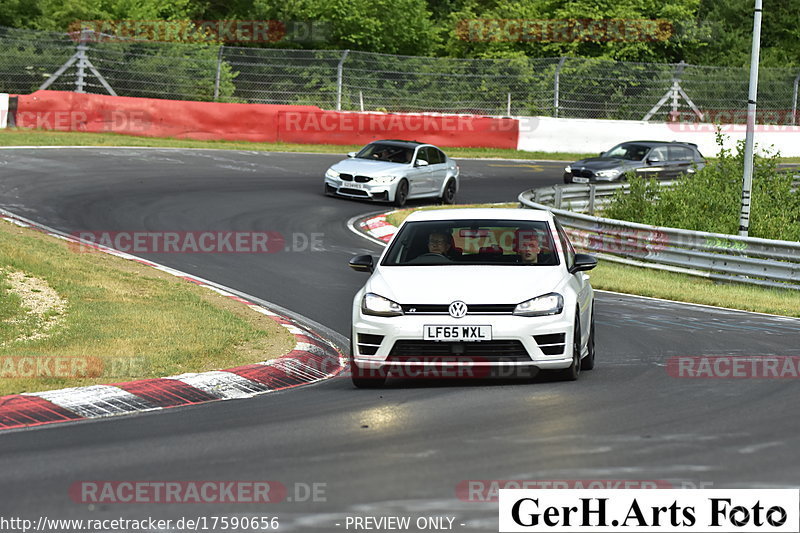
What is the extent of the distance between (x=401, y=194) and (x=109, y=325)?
15046 millimetres

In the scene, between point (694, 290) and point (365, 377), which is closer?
point (365, 377)

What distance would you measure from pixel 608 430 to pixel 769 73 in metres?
36.1

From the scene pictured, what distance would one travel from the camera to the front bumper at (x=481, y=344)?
9148mm

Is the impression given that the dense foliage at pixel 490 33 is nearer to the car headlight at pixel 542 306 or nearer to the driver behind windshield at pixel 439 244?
the driver behind windshield at pixel 439 244

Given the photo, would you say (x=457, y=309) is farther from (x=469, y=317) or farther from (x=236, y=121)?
(x=236, y=121)

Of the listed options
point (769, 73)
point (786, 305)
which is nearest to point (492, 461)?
point (786, 305)

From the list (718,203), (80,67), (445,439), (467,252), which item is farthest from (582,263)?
(80,67)

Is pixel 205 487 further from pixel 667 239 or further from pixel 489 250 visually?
pixel 667 239

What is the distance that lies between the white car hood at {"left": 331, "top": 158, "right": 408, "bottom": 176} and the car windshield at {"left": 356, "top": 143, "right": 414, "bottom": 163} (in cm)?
30

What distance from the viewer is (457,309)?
9.18 metres

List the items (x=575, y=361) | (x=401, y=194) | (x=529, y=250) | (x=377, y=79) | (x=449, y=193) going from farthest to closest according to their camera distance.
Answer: (x=377, y=79) < (x=449, y=193) < (x=401, y=194) < (x=529, y=250) < (x=575, y=361)

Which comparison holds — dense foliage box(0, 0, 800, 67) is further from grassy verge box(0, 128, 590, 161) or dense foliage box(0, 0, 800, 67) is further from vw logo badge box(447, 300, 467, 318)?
vw logo badge box(447, 300, 467, 318)

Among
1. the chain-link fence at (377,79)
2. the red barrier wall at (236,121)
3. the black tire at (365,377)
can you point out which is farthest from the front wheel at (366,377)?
the chain-link fence at (377,79)

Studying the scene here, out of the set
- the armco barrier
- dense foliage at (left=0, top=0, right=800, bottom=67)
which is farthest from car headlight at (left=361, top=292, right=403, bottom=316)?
dense foliage at (left=0, top=0, right=800, bottom=67)
